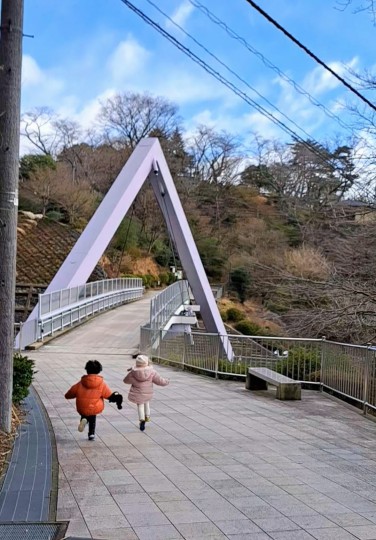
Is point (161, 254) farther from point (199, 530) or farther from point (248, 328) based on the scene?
point (199, 530)

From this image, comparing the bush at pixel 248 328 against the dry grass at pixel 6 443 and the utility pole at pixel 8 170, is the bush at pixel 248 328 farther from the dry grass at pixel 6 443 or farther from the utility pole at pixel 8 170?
the utility pole at pixel 8 170

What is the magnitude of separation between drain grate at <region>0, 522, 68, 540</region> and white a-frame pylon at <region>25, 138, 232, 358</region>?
56.4 feet

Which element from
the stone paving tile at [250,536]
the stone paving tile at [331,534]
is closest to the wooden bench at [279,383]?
the stone paving tile at [331,534]

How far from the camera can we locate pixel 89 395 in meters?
6.58

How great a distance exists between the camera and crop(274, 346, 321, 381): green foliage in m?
11.6

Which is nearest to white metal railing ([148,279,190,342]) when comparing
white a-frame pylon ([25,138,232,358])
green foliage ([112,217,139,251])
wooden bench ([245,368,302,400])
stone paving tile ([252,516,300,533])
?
white a-frame pylon ([25,138,232,358])

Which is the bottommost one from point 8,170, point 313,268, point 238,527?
point 238,527

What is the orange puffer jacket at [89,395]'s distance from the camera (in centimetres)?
656

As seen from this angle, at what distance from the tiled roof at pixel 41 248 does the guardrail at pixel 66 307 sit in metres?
5.49

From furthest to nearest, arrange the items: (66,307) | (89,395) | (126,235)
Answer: (126,235)
(66,307)
(89,395)

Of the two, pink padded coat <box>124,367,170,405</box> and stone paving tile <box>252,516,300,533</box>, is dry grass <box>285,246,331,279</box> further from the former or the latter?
stone paving tile <box>252,516,300,533</box>

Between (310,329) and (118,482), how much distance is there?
26.4 feet

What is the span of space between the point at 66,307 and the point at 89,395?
17.5 m

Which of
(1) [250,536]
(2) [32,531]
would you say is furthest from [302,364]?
(2) [32,531]
